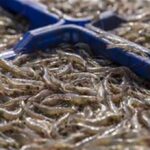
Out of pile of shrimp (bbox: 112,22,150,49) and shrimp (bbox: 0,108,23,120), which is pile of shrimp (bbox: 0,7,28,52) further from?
shrimp (bbox: 0,108,23,120)

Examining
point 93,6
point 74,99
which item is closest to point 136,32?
point 93,6

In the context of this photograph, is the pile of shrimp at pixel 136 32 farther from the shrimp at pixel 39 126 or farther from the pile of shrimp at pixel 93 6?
the shrimp at pixel 39 126

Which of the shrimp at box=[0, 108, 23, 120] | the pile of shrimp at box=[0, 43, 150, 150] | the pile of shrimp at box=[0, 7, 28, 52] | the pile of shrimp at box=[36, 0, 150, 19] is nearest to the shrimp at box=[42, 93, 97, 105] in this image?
the pile of shrimp at box=[0, 43, 150, 150]

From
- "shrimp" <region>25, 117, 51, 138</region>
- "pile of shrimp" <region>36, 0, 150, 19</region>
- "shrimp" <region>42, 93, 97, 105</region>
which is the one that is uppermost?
"pile of shrimp" <region>36, 0, 150, 19</region>

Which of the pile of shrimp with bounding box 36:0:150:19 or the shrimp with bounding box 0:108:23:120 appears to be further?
the pile of shrimp with bounding box 36:0:150:19

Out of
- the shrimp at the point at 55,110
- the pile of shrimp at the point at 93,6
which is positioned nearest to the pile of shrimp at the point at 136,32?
the pile of shrimp at the point at 93,6

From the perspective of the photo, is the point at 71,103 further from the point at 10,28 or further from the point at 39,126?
the point at 10,28
